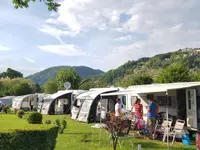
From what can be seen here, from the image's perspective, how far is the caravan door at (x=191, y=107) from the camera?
11.5m

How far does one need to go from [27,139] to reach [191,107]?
7.64 metres

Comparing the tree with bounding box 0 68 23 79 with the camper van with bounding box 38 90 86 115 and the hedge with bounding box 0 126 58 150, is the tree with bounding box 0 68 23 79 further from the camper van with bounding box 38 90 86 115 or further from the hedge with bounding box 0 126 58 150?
Result: the hedge with bounding box 0 126 58 150

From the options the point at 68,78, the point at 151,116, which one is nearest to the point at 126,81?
the point at 68,78

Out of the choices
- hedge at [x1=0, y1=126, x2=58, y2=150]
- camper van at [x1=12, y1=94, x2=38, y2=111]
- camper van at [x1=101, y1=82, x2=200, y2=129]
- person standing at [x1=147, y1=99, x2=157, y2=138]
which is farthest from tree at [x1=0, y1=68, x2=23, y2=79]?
hedge at [x1=0, y1=126, x2=58, y2=150]

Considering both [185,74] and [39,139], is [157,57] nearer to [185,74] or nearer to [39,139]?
[185,74]

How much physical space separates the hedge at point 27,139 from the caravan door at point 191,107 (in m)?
6.64

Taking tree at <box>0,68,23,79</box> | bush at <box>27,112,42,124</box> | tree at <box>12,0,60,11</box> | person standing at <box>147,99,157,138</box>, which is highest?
tree at <box>0,68,23,79</box>

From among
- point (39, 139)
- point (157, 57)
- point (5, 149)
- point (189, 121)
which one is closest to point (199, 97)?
point (189, 121)

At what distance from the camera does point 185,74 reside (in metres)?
34.8

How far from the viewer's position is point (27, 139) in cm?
662

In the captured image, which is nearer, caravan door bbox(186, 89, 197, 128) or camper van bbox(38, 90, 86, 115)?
caravan door bbox(186, 89, 197, 128)

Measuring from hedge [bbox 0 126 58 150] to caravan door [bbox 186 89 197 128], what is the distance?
664 centimetres

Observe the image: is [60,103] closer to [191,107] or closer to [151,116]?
[151,116]

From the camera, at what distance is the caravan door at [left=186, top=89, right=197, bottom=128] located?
1152cm
